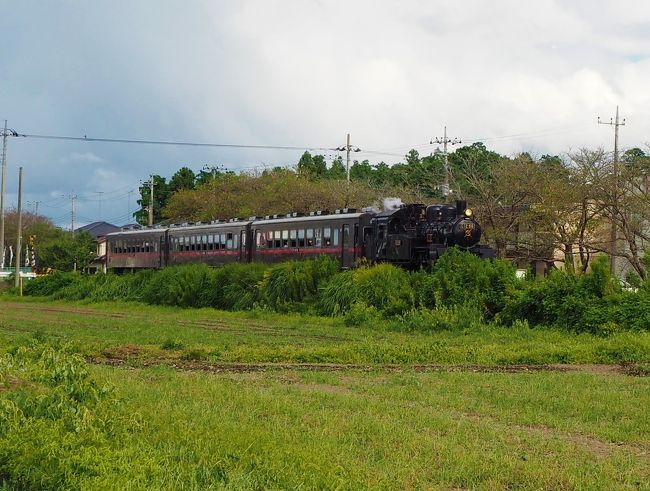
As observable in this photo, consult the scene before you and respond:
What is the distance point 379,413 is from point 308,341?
34.6ft

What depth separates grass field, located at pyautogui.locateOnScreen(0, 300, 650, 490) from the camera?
277 inches

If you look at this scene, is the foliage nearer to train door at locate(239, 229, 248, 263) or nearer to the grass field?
the grass field

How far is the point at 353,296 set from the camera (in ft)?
91.1

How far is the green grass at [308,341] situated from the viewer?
16703mm

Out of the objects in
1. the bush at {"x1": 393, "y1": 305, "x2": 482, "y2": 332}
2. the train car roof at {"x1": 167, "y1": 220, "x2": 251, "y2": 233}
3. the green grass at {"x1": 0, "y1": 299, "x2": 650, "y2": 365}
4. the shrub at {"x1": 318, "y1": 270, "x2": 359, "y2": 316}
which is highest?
the train car roof at {"x1": 167, "y1": 220, "x2": 251, "y2": 233}

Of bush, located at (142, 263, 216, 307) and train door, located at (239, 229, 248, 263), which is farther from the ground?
train door, located at (239, 229, 248, 263)

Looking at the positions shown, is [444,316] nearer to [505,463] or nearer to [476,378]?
[476,378]

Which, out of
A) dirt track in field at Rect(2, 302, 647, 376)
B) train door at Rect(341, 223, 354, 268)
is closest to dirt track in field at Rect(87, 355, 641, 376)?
dirt track in field at Rect(2, 302, 647, 376)

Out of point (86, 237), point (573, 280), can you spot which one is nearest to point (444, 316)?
point (573, 280)

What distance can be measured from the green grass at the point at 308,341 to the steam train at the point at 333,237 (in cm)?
468

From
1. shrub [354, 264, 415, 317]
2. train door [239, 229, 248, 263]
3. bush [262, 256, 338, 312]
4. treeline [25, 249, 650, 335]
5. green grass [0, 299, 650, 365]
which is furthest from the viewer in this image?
train door [239, 229, 248, 263]

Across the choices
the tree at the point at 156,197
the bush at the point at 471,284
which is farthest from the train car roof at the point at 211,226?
the tree at the point at 156,197

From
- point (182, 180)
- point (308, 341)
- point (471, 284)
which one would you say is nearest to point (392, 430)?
point (308, 341)

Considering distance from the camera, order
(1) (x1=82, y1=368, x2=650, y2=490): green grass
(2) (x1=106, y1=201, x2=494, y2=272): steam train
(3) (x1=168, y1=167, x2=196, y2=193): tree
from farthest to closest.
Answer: (3) (x1=168, y1=167, x2=196, y2=193): tree < (2) (x1=106, y1=201, x2=494, y2=272): steam train < (1) (x1=82, y1=368, x2=650, y2=490): green grass
